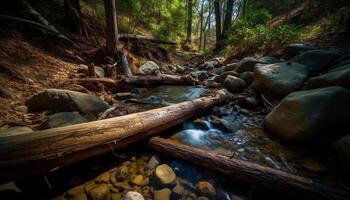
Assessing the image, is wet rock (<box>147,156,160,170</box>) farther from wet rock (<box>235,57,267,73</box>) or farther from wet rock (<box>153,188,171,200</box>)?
wet rock (<box>235,57,267,73</box>)

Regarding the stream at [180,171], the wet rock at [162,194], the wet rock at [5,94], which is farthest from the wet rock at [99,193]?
the wet rock at [5,94]

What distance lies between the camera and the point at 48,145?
1749mm

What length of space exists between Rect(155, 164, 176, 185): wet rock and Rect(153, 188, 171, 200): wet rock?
116mm

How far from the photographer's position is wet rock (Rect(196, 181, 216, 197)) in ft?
6.70

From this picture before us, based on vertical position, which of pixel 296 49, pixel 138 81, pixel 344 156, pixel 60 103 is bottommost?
pixel 344 156

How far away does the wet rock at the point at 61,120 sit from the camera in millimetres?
2678

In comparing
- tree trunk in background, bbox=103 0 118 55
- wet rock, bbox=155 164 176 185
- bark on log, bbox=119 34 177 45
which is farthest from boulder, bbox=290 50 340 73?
bark on log, bbox=119 34 177 45

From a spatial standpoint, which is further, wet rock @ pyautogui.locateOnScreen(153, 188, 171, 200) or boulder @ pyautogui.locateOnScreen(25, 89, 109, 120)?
boulder @ pyautogui.locateOnScreen(25, 89, 109, 120)

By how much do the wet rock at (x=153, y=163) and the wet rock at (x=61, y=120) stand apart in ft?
4.43

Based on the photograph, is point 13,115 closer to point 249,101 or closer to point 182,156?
point 182,156

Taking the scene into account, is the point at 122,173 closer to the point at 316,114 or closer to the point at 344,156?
the point at 344,156

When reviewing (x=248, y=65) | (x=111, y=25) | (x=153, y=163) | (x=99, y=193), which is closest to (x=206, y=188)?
(x=153, y=163)

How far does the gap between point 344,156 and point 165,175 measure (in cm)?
214

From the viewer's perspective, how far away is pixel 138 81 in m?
5.77
